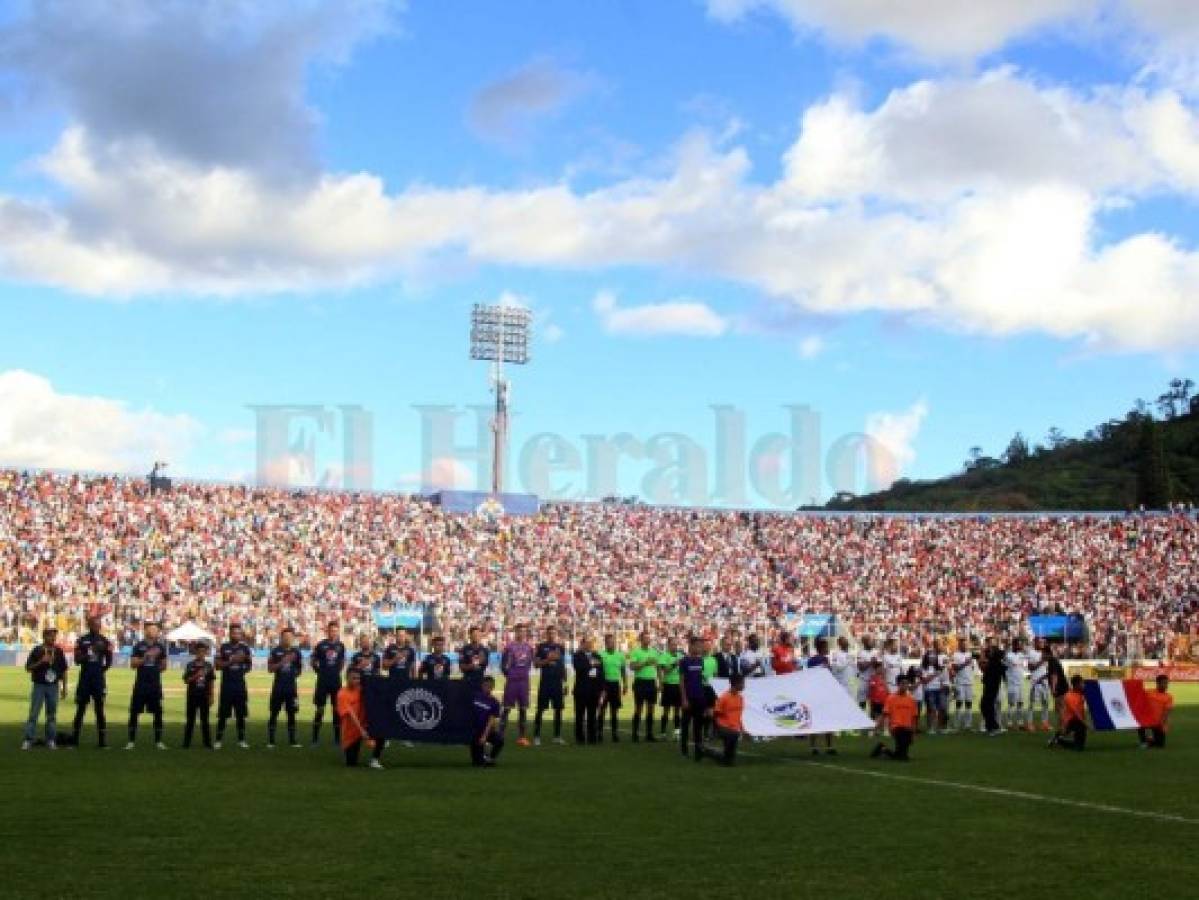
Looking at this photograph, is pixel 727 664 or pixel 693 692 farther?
pixel 727 664

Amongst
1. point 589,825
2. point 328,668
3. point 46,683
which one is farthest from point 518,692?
point 589,825

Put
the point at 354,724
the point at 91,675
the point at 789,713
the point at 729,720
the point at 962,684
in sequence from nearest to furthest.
Result: the point at 354,724 < the point at 729,720 < the point at 91,675 < the point at 789,713 < the point at 962,684

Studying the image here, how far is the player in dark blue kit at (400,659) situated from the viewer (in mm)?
21109

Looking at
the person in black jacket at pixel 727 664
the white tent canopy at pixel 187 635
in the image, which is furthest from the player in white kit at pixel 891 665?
the white tent canopy at pixel 187 635

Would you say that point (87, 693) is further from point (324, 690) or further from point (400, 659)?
point (400, 659)

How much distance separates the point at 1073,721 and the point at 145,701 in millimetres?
14402

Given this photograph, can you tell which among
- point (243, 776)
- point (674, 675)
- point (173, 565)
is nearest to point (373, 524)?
point (173, 565)

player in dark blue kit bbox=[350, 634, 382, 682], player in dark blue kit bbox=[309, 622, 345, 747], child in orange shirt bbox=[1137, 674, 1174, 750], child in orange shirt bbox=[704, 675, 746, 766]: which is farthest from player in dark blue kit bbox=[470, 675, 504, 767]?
child in orange shirt bbox=[1137, 674, 1174, 750]

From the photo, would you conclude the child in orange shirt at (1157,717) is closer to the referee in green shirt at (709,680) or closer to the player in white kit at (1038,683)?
the player in white kit at (1038,683)

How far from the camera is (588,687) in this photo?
2256 cm

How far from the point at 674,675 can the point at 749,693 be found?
239 cm

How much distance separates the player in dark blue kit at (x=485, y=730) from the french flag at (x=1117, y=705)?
408 inches

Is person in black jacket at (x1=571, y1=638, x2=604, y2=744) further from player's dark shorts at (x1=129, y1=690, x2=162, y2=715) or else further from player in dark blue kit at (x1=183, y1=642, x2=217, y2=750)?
player's dark shorts at (x1=129, y1=690, x2=162, y2=715)

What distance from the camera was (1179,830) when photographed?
41.9 ft
